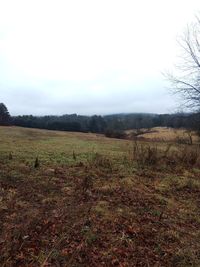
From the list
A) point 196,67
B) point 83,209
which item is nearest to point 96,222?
point 83,209

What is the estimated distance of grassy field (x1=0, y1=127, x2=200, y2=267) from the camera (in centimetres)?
493

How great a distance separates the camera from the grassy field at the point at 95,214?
493cm

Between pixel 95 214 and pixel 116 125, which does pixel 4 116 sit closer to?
pixel 116 125

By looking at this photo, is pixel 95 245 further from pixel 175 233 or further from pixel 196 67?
pixel 196 67

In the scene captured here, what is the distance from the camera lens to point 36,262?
455 centimetres

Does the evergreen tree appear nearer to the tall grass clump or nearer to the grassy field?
the tall grass clump

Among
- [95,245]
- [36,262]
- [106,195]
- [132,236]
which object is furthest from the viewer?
[106,195]

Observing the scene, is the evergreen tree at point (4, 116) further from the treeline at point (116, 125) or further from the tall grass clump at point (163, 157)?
the tall grass clump at point (163, 157)

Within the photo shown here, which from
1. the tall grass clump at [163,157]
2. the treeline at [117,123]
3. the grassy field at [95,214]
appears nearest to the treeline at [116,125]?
the treeline at [117,123]

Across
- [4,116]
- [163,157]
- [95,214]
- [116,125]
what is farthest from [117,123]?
[95,214]

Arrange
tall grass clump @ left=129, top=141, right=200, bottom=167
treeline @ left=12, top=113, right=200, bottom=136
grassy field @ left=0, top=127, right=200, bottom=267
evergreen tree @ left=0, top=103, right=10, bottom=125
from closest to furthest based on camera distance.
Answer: grassy field @ left=0, top=127, right=200, bottom=267 < tall grass clump @ left=129, top=141, right=200, bottom=167 < treeline @ left=12, top=113, right=200, bottom=136 < evergreen tree @ left=0, top=103, right=10, bottom=125

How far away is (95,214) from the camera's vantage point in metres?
6.38

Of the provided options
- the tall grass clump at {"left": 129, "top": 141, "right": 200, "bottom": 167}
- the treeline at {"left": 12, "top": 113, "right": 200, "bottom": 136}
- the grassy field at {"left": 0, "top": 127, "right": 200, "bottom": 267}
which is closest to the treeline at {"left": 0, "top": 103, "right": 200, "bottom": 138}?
the treeline at {"left": 12, "top": 113, "right": 200, "bottom": 136}

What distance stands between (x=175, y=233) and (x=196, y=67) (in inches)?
556
